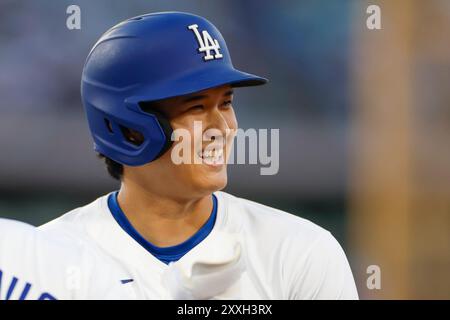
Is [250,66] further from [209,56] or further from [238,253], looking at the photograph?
[238,253]

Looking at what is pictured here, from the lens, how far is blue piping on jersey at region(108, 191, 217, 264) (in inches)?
79.3

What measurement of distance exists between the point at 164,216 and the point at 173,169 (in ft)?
0.45

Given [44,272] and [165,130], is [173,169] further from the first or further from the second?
[44,272]

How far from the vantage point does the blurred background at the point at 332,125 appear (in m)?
3.24

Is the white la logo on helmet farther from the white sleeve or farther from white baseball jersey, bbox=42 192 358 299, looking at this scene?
the white sleeve

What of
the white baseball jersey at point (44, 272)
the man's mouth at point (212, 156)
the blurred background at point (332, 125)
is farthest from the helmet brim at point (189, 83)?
the blurred background at point (332, 125)

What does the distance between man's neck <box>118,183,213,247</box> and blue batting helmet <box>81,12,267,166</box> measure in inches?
4.4

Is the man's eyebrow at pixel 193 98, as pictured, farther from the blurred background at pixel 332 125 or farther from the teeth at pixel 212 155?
the blurred background at pixel 332 125

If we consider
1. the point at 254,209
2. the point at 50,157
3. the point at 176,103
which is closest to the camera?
the point at 176,103

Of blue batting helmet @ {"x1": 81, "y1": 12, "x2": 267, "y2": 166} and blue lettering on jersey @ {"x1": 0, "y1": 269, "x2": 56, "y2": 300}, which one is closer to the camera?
blue lettering on jersey @ {"x1": 0, "y1": 269, "x2": 56, "y2": 300}

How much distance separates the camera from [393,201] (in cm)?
353

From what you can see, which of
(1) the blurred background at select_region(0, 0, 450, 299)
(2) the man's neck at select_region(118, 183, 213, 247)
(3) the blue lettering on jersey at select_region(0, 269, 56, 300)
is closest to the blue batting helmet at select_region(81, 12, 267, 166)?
(2) the man's neck at select_region(118, 183, 213, 247)

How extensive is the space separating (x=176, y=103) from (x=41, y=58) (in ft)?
4.55
